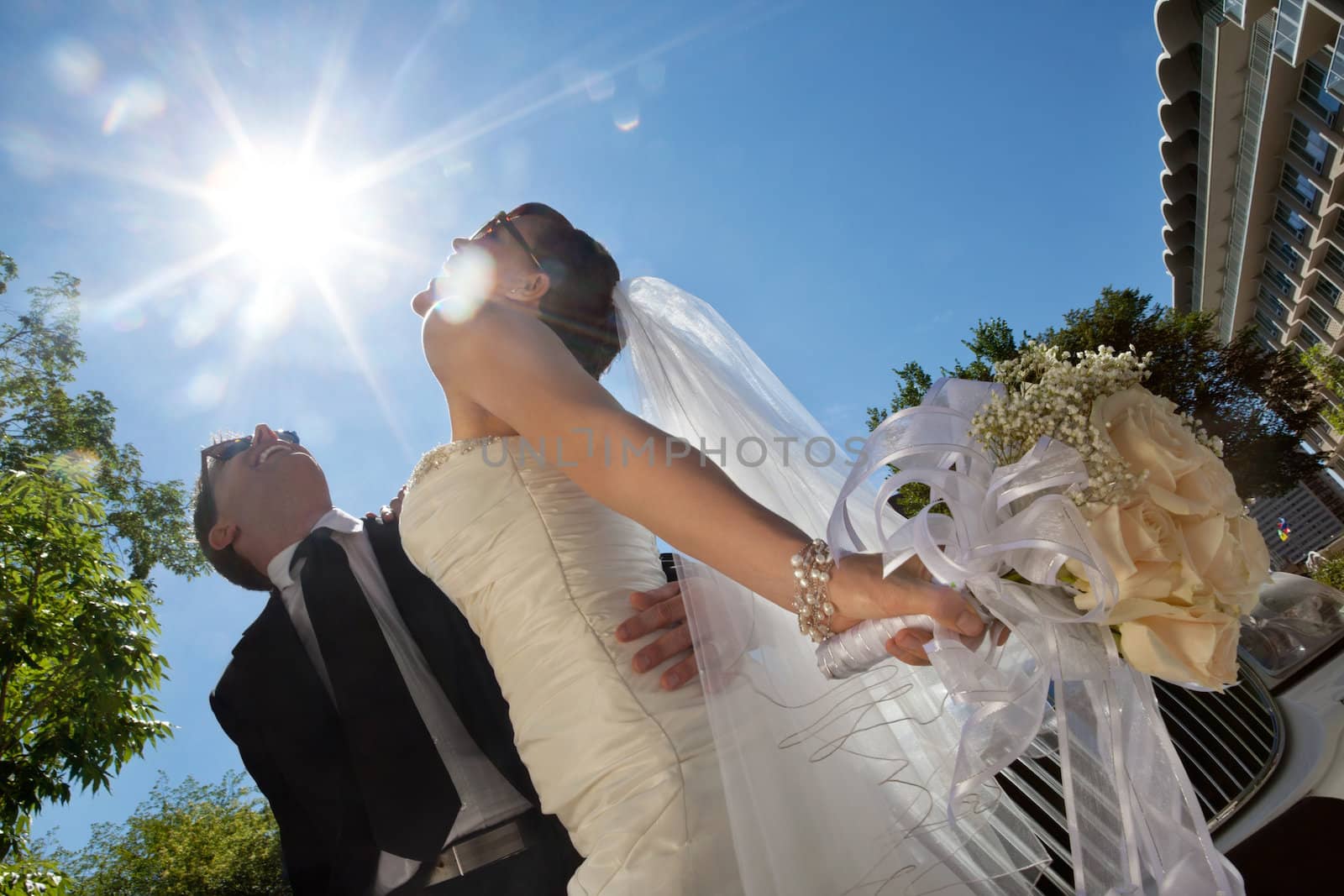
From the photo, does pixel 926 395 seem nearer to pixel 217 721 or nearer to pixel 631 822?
pixel 631 822

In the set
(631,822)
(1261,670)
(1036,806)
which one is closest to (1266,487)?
(1261,670)

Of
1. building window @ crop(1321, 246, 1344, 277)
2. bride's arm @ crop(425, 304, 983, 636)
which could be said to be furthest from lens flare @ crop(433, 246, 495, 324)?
building window @ crop(1321, 246, 1344, 277)

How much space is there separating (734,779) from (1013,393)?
2.91 feet

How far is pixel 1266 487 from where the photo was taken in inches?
656

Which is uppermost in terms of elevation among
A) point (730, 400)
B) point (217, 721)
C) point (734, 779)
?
point (217, 721)

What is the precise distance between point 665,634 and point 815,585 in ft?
1.59

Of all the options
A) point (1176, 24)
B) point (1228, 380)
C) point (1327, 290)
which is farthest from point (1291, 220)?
point (1228, 380)

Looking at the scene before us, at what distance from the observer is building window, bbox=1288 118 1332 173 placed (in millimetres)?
27516

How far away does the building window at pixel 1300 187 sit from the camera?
97.4ft

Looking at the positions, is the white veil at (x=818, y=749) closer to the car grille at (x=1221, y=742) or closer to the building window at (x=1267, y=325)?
the car grille at (x=1221, y=742)

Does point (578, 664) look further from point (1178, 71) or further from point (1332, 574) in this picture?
point (1178, 71)

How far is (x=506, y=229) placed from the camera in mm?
2188

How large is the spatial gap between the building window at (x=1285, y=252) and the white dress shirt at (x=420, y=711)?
1769 inches

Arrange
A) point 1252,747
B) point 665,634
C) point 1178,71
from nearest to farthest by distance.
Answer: point 665,634
point 1252,747
point 1178,71
